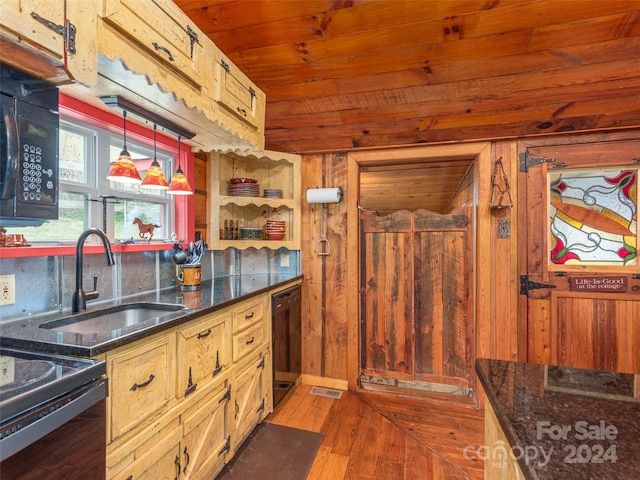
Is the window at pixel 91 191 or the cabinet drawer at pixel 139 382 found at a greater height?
the window at pixel 91 191

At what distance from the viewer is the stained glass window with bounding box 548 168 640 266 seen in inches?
91.0

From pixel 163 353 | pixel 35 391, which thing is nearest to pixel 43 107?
pixel 35 391

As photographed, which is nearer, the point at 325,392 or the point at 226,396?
the point at 226,396

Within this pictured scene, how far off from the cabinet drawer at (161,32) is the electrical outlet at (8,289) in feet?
3.35

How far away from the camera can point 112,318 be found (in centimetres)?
160

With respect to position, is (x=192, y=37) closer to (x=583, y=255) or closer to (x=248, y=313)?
(x=248, y=313)

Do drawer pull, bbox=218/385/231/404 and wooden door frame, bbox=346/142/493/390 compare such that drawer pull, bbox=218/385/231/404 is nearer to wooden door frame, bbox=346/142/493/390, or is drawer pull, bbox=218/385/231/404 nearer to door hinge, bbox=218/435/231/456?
door hinge, bbox=218/435/231/456

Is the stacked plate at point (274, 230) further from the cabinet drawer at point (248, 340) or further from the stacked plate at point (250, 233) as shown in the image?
the cabinet drawer at point (248, 340)

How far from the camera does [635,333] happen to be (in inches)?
88.7

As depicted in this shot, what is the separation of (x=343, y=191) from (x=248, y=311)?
139 cm

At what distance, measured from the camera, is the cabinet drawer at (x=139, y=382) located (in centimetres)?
109

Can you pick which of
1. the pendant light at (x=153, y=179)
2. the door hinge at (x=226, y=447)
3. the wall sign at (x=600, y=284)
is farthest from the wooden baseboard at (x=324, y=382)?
the pendant light at (x=153, y=179)

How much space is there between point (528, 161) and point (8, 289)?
319 cm

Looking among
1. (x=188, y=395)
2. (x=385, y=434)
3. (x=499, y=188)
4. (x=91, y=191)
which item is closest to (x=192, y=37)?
(x=91, y=191)
